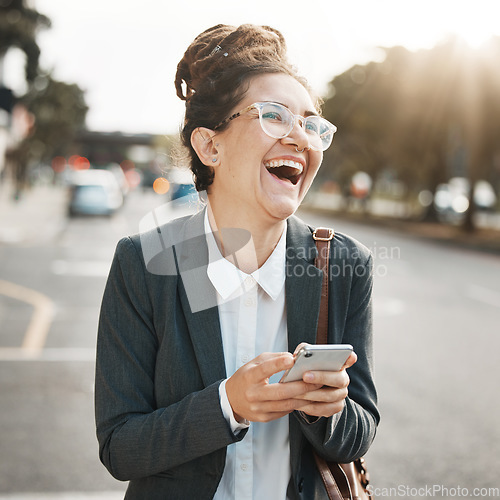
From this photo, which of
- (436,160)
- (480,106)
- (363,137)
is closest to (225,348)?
(480,106)

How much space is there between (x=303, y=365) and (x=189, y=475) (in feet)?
1.76

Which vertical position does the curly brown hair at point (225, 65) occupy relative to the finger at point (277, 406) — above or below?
above

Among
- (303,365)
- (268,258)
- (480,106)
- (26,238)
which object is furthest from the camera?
(480,106)

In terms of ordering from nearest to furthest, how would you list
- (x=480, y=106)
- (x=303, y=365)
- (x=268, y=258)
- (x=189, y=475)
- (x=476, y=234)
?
(x=303, y=365)
(x=189, y=475)
(x=268, y=258)
(x=480, y=106)
(x=476, y=234)

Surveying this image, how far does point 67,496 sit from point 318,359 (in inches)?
120

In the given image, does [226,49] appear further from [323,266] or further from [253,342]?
[253,342]

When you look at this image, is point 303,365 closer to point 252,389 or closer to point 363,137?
point 252,389

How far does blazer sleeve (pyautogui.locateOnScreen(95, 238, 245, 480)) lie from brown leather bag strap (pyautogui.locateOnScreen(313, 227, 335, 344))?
35 centimetres

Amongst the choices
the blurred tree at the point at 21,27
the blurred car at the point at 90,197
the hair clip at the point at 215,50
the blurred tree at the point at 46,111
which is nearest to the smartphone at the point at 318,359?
the hair clip at the point at 215,50

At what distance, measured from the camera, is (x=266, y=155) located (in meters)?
1.73

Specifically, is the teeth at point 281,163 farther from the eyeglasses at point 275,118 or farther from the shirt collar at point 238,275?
the shirt collar at point 238,275

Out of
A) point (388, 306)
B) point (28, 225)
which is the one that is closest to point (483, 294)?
point (388, 306)

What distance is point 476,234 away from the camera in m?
24.8

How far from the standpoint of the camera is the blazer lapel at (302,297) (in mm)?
1769
